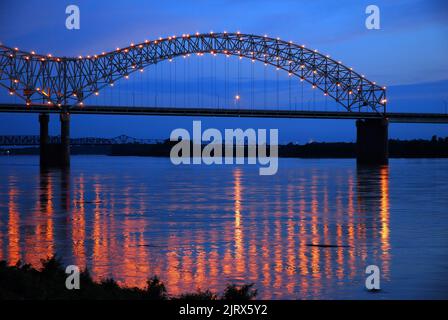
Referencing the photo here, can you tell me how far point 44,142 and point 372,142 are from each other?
51064 mm

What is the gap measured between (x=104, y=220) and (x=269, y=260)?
31.3 feet

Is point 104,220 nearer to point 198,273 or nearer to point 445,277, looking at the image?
point 198,273

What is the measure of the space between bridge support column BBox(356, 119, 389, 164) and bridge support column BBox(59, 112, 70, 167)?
44797mm

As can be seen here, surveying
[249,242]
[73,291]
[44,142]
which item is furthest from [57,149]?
[73,291]

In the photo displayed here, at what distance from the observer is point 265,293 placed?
12242mm

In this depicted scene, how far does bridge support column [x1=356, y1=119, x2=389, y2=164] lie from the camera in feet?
380

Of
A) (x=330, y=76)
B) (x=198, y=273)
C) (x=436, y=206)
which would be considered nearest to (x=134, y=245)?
(x=198, y=273)

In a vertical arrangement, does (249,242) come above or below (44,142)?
below

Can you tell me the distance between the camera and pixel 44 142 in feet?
341

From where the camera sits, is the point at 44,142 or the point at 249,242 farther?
the point at 44,142

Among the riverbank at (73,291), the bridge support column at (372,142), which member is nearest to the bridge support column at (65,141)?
the bridge support column at (372,142)

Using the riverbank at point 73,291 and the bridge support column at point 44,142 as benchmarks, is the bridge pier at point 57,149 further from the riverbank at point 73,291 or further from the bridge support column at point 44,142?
the riverbank at point 73,291

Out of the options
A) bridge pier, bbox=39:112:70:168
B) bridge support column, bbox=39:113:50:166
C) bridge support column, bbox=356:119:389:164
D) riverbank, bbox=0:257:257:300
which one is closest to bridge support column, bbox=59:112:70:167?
bridge pier, bbox=39:112:70:168

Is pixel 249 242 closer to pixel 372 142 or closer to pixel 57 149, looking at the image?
pixel 57 149
